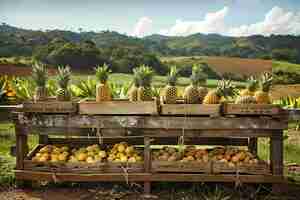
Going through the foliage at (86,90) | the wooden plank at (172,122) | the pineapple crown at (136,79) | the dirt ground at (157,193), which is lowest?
the dirt ground at (157,193)

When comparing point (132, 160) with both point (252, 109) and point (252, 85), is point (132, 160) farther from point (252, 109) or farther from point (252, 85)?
point (252, 85)

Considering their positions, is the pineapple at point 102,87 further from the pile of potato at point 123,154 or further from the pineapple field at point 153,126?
the pile of potato at point 123,154

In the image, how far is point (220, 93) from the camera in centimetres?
392

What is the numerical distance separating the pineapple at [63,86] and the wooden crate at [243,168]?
1.51 m

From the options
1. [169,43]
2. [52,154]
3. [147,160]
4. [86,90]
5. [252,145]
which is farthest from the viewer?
[169,43]

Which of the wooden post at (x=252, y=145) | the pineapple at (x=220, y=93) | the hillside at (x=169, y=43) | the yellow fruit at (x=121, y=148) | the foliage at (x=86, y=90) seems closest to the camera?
the pineapple at (x=220, y=93)

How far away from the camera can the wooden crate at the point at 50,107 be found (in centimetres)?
380

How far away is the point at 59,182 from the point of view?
418cm

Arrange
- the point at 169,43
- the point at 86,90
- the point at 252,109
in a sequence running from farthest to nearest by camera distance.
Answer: the point at 169,43
the point at 86,90
the point at 252,109

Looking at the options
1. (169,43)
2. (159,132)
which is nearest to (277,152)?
(159,132)

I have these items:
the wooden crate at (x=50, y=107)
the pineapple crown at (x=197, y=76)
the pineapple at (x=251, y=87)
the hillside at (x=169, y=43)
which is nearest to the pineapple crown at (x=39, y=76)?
the wooden crate at (x=50, y=107)

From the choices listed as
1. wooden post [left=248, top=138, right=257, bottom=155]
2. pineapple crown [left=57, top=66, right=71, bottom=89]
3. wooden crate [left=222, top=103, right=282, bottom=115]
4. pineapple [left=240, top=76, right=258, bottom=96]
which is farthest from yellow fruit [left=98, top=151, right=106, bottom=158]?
wooden post [left=248, top=138, right=257, bottom=155]

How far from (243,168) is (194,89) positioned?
85 cm

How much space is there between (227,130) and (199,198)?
667 millimetres
